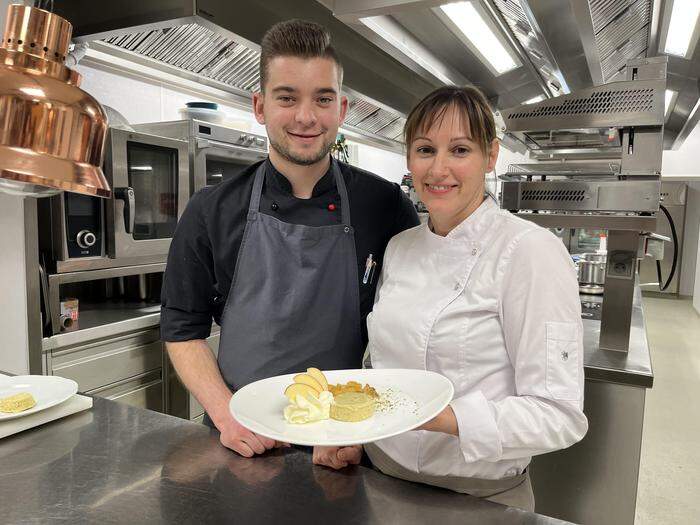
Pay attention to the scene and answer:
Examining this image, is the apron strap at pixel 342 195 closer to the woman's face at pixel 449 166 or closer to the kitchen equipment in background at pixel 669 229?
the woman's face at pixel 449 166

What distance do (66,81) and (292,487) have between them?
2.42ft

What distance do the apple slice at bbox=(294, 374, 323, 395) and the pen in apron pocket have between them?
0.52m

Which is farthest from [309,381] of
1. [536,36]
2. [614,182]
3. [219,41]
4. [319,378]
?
[219,41]

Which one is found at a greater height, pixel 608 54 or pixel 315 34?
pixel 608 54

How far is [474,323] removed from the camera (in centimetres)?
109

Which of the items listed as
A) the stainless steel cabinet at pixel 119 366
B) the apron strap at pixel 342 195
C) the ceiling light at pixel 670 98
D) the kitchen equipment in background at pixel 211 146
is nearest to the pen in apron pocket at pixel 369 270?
the apron strap at pixel 342 195

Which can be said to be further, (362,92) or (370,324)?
(362,92)

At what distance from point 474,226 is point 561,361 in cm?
36

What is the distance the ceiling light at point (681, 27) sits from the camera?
2.51 m

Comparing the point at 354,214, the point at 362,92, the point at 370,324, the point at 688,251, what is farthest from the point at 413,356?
the point at 688,251

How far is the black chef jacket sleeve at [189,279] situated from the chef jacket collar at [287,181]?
0.21 m

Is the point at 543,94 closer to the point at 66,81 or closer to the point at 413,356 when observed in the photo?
the point at 413,356

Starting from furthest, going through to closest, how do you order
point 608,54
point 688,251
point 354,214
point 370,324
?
1. point 688,251
2. point 608,54
3. point 354,214
4. point 370,324

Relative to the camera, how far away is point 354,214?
1.51m
